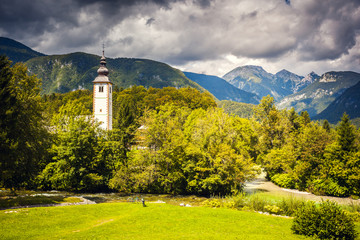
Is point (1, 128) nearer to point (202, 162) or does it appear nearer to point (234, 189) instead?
point (202, 162)

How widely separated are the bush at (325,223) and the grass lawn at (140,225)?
75 cm

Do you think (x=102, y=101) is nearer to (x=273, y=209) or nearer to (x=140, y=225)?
(x=140, y=225)

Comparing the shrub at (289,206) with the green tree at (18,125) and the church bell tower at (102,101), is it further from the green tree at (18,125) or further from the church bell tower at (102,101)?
the church bell tower at (102,101)

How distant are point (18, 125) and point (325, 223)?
94.9ft

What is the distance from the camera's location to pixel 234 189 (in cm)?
3309

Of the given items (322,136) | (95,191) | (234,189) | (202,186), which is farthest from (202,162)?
(322,136)

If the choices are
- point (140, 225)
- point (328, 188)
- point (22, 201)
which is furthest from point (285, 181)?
point (22, 201)

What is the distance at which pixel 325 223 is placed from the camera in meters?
13.3

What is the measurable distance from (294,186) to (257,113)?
1869 cm

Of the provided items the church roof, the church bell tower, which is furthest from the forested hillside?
the church roof

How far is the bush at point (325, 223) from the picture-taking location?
13.0 meters

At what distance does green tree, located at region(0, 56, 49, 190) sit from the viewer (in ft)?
77.8

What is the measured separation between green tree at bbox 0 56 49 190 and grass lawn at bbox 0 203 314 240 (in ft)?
25.5

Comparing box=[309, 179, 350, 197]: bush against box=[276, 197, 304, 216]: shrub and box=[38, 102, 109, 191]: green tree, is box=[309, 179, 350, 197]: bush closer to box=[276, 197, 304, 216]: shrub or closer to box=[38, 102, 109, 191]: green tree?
box=[276, 197, 304, 216]: shrub
